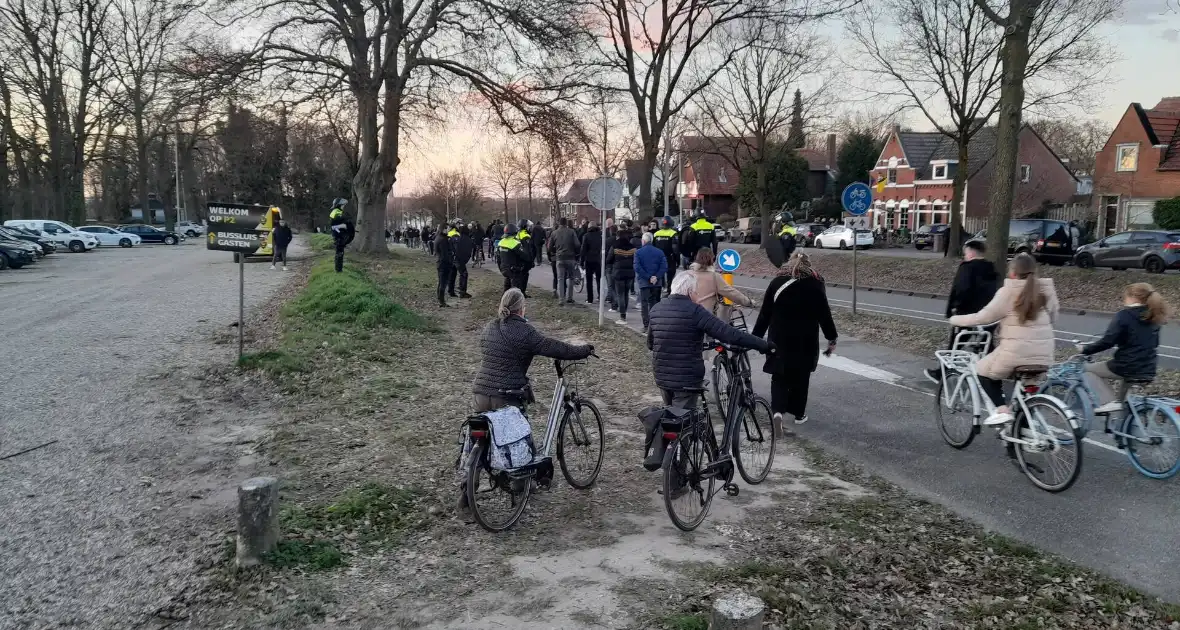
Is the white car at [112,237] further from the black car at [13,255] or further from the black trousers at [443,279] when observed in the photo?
the black trousers at [443,279]

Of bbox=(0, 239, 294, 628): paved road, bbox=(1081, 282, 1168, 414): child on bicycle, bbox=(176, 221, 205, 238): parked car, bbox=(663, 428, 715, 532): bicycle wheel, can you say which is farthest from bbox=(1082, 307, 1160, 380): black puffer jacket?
bbox=(176, 221, 205, 238): parked car

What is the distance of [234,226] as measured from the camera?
10.2 meters

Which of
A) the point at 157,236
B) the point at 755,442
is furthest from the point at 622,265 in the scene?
the point at 157,236

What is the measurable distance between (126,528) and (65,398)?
14.6 feet

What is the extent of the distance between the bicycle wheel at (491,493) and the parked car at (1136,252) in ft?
75.2

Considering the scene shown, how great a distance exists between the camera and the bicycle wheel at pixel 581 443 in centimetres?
590

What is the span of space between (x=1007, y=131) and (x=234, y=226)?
11.5 m

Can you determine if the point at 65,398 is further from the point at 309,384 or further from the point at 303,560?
the point at 303,560

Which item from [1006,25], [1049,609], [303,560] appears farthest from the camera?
[1006,25]

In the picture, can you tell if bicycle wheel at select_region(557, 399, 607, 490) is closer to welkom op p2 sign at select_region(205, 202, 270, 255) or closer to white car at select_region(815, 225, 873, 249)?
welkom op p2 sign at select_region(205, 202, 270, 255)

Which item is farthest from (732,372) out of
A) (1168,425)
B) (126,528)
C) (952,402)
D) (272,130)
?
(272,130)

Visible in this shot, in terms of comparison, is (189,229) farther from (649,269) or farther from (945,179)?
(649,269)

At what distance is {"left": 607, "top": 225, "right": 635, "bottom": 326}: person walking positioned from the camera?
1498 cm

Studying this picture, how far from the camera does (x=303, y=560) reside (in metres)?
4.78
